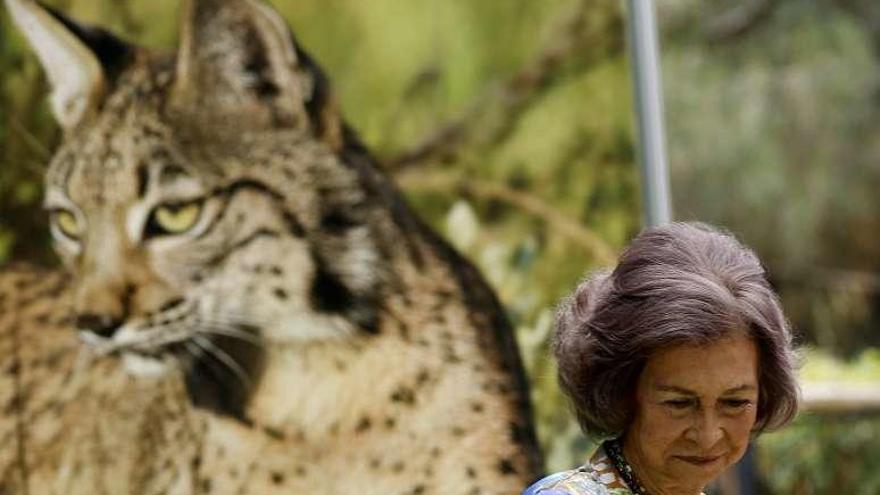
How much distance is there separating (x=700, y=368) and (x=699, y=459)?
15 centimetres

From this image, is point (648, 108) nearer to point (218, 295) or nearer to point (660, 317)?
point (218, 295)

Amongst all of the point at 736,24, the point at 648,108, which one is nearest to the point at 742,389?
the point at 648,108

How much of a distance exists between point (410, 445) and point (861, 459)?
8035 mm

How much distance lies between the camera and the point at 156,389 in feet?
12.9

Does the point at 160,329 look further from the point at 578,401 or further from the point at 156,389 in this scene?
the point at 578,401

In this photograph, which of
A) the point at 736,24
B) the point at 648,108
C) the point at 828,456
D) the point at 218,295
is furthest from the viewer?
the point at 736,24

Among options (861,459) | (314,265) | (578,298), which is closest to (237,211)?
(314,265)

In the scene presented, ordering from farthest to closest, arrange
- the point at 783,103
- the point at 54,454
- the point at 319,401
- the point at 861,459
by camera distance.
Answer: the point at 783,103
the point at 861,459
the point at 319,401
the point at 54,454

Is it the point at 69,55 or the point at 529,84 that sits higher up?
the point at 69,55

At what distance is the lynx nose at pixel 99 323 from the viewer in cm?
385

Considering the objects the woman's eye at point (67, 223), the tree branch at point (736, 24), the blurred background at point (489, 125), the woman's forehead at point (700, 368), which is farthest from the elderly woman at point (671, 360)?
the tree branch at point (736, 24)

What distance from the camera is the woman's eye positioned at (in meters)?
3.87

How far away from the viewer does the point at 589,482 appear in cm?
246

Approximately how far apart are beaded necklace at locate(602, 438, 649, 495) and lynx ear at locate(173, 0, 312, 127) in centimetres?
172
